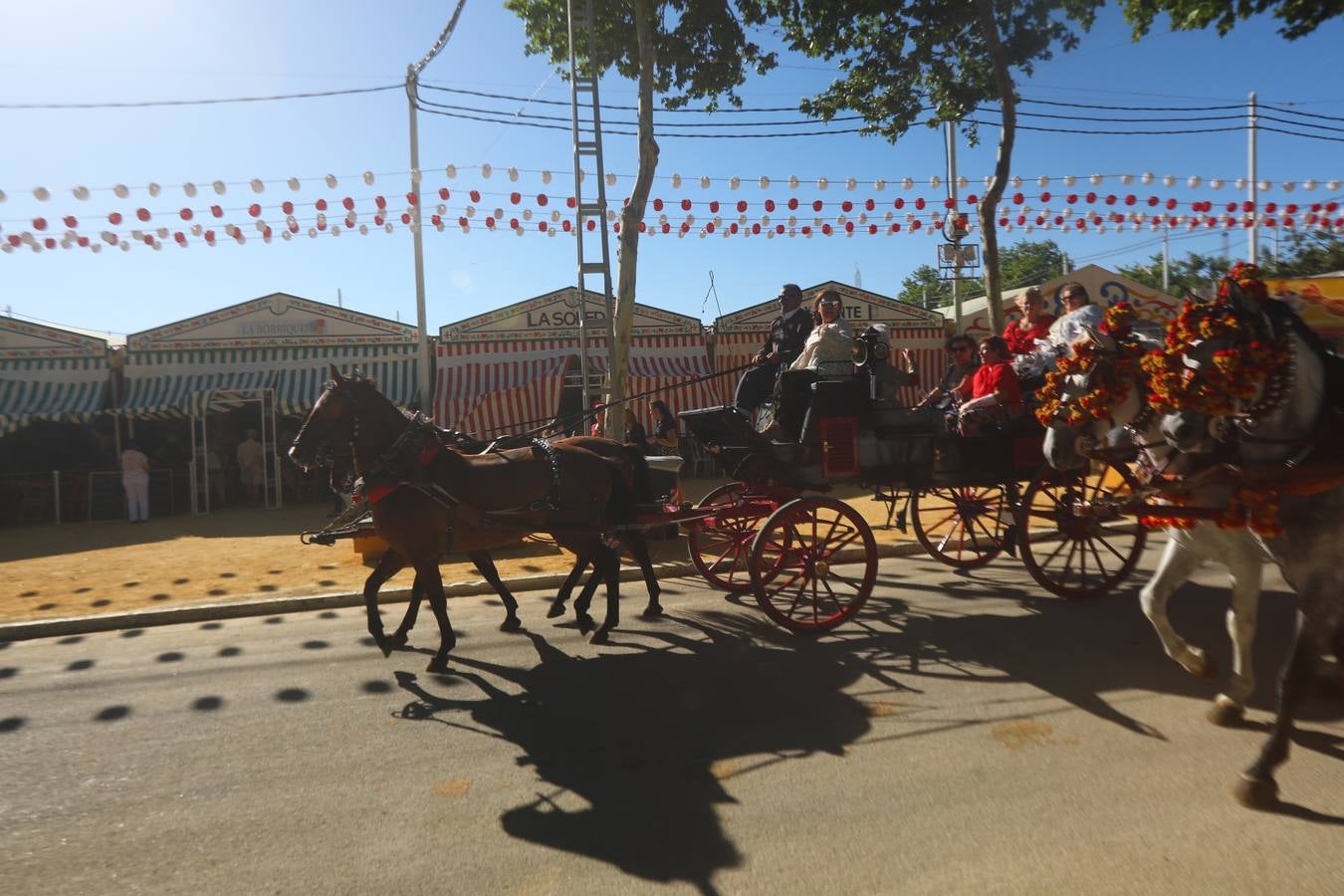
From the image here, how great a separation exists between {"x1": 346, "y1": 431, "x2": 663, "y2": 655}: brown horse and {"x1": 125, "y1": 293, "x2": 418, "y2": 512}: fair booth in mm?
10407

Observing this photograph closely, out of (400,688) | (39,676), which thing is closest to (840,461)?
(400,688)

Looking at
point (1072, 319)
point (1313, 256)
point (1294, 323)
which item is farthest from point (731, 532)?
point (1313, 256)

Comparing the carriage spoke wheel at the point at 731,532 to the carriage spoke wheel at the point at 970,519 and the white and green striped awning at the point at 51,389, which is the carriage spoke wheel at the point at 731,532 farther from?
the white and green striped awning at the point at 51,389

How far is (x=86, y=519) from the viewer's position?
15000mm

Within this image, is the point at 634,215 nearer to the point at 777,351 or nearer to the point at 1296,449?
the point at 777,351

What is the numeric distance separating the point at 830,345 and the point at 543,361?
11.3m

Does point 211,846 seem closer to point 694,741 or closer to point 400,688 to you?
point 400,688

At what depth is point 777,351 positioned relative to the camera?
268 inches

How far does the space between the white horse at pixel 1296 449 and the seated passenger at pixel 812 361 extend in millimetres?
2686

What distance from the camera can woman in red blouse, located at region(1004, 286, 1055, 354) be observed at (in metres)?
6.62

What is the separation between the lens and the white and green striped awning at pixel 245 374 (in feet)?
51.0

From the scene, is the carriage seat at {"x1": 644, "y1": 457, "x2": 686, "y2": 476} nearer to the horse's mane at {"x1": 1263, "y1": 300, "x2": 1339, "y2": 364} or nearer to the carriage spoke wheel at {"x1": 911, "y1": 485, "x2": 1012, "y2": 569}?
the carriage spoke wheel at {"x1": 911, "y1": 485, "x2": 1012, "y2": 569}

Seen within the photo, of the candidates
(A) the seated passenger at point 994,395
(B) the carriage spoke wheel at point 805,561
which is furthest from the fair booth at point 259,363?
(A) the seated passenger at point 994,395

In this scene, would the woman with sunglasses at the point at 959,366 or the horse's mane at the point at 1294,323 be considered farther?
the woman with sunglasses at the point at 959,366
